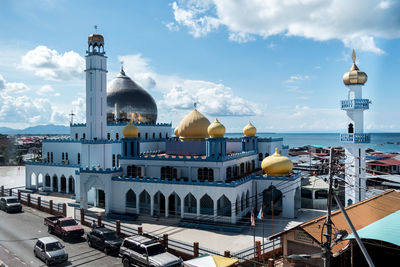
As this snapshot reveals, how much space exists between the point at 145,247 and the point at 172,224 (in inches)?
332

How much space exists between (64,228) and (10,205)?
10326 millimetres

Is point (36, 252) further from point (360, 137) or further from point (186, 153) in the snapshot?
point (360, 137)

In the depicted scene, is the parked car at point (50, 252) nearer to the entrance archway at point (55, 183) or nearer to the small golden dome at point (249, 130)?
the entrance archway at point (55, 183)

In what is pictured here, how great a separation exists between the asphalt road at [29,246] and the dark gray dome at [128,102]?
49.6 ft

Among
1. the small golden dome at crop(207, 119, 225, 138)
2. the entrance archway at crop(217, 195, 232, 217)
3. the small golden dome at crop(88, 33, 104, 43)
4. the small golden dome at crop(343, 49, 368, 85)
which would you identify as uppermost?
the small golden dome at crop(88, 33, 104, 43)

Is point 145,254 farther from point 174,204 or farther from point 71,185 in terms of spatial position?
point 71,185

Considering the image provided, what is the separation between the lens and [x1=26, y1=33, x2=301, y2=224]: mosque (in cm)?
2627

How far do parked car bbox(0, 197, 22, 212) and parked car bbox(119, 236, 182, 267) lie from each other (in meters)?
16.4

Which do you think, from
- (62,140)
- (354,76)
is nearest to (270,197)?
(354,76)

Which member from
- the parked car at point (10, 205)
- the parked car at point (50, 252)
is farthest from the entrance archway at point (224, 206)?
the parked car at point (10, 205)

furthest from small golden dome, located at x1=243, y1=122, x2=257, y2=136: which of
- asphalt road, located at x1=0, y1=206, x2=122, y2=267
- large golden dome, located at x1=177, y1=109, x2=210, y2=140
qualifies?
asphalt road, located at x1=0, y1=206, x2=122, y2=267

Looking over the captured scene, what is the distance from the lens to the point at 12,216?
2761 cm

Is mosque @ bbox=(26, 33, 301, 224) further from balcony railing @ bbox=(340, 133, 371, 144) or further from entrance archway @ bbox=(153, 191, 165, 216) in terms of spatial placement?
balcony railing @ bbox=(340, 133, 371, 144)

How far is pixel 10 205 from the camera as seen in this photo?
93.9 ft
